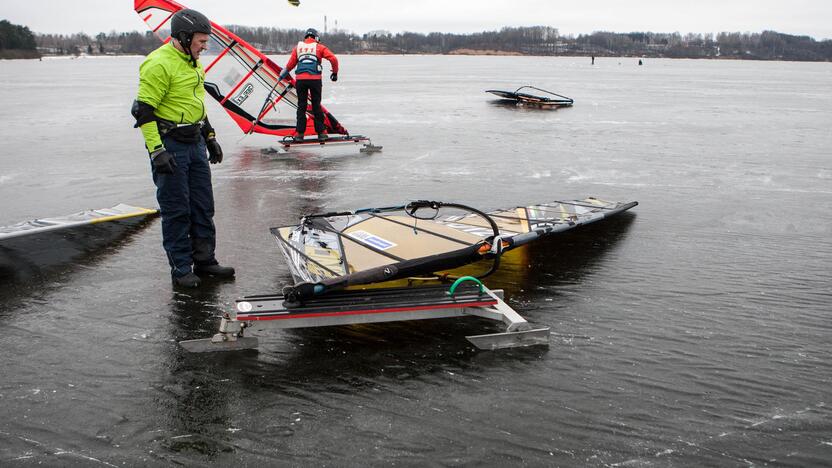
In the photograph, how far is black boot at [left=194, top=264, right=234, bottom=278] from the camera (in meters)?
5.84

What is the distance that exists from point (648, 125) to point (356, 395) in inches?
619

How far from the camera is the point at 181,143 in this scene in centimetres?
560

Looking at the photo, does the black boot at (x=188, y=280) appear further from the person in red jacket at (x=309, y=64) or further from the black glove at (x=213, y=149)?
the person in red jacket at (x=309, y=64)

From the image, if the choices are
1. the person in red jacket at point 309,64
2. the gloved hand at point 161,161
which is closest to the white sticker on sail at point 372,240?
the gloved hand at point 161,161

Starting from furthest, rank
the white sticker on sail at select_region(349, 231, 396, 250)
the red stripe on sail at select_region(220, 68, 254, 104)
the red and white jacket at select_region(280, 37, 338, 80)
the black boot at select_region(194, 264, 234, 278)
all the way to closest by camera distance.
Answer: the red stripe on sail at select_region(220, 68, 254, 104), the red and white jacket at select_region(280, 37, 338, 80), the black boot at select_region(194, 264, 234, 278), the white sticker on sail at select_region(349, 231, 396, 250)

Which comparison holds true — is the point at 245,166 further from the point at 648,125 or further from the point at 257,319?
the point at 648,125

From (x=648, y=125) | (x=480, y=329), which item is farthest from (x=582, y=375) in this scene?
(x=648, y=125)

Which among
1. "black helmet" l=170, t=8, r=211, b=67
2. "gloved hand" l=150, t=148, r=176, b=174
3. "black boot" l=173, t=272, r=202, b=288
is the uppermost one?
"black helmet" l=170, t=8, r=211, b=67

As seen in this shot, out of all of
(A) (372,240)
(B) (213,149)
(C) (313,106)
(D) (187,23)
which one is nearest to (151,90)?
(D) (187,23)

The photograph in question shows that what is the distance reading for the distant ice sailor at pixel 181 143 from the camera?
532cm

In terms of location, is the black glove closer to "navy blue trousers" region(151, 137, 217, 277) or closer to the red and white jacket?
"navy blue trousers" region(151, 137, 217, 277)

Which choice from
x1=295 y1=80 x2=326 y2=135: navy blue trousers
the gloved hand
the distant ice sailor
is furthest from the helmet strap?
x1=295 y1=80 x2=326 y2=135: navy blue trousers

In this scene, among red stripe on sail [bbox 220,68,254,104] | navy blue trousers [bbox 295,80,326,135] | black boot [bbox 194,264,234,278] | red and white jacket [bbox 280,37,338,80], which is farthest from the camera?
red stripe on sail [bbox 220,68,254,104]

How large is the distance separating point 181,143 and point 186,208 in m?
0.50
